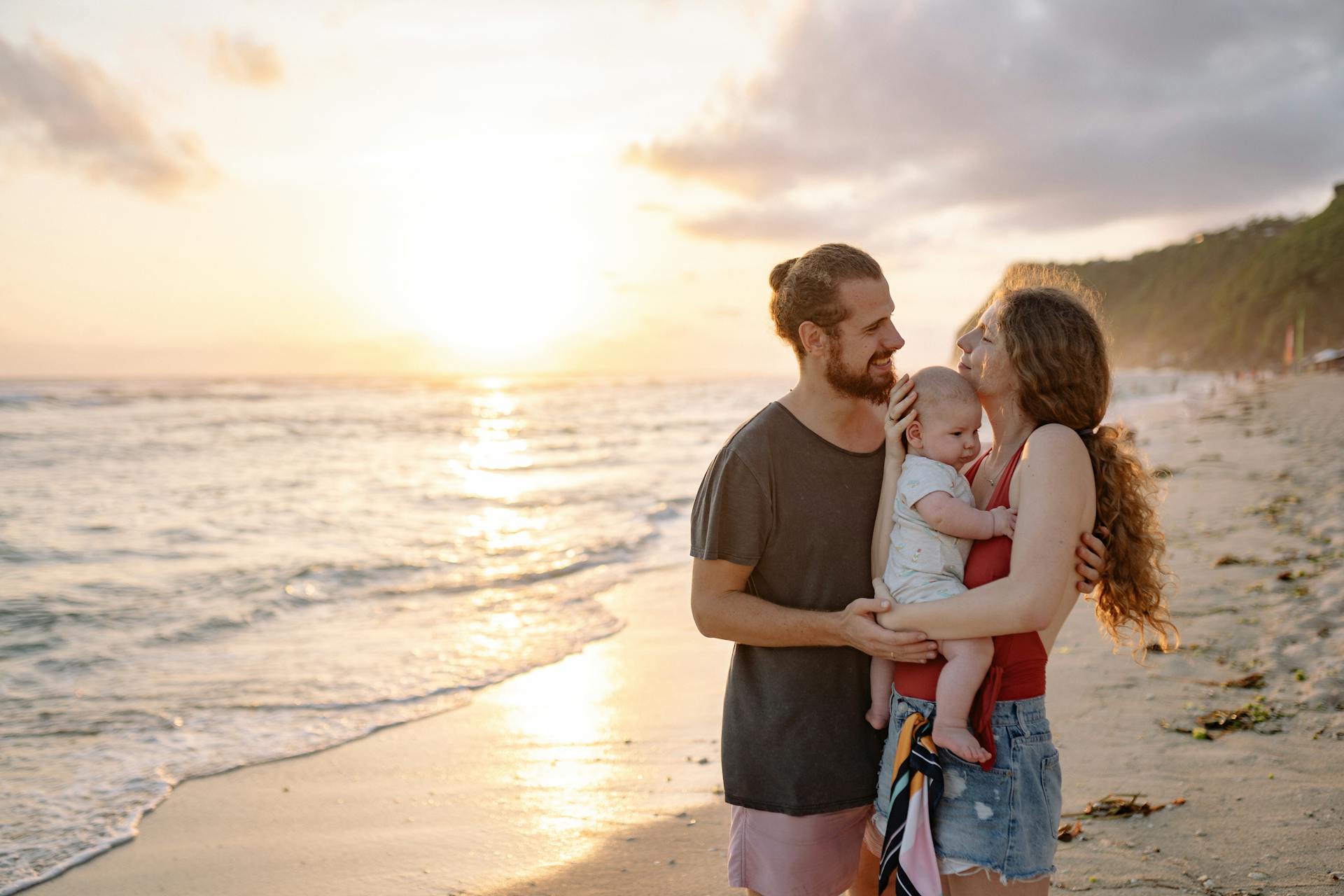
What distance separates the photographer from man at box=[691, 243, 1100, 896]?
9.09 feet

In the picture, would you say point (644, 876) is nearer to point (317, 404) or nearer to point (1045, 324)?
point (1045, 324)

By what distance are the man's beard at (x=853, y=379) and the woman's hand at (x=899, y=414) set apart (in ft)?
0.28

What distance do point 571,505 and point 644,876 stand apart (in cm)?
1182

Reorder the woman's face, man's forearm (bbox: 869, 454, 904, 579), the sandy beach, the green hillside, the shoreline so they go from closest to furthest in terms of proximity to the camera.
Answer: the woman's face, man's forearm (bbox: 869, 454, 904, 579), the sandy beach, the shoreline, the green hillside

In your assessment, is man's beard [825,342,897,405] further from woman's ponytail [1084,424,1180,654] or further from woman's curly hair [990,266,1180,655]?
woman's ponytail [1084,424,1180,654]

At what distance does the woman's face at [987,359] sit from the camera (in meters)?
2.61

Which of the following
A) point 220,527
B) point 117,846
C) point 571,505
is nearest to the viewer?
point 117,846

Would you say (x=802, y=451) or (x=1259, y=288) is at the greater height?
(x=1259, y=288)

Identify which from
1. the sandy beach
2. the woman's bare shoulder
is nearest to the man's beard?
the woman's bare shoulder

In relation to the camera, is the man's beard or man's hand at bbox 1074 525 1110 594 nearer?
man's hand at bbox 1074 525 1110 594

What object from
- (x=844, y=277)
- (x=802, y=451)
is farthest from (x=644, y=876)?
(x=844, y=277)

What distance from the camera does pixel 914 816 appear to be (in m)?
2.43

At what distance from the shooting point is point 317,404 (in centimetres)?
4416

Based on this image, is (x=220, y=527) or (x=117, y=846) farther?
(x=220, y=527)
